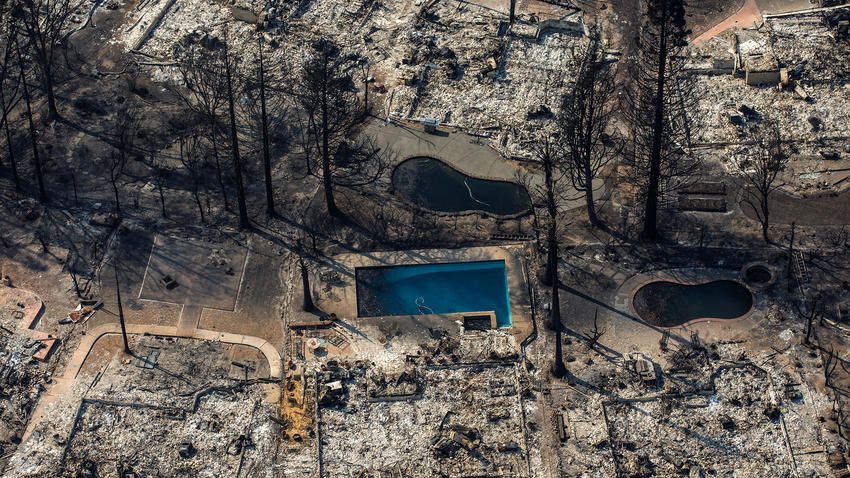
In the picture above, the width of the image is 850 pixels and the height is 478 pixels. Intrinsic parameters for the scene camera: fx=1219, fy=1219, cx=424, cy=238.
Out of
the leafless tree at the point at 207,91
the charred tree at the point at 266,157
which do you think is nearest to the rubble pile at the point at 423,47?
the leafless tree at the point at 207,91

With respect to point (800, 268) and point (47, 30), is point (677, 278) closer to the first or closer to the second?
point (800, 268)

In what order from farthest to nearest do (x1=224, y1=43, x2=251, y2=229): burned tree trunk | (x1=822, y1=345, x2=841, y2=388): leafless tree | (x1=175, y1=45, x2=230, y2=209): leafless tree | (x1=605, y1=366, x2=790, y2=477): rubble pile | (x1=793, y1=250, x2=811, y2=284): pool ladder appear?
1. (x1=175, y1=45, x2=230, y2=209): leafless tree
2. (x1=224, y1=43, x2=251, y2=229): burned tree trunk
3. (x1=793, y1=250, x2=811, y2=284): pool ladder
4. (x1=822, y1=345, x2=841, y2=388): leafless tree
5. (x1=605, y1=366, x2=790, y2=477): rubble pile

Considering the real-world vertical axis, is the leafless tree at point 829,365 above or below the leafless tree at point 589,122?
below

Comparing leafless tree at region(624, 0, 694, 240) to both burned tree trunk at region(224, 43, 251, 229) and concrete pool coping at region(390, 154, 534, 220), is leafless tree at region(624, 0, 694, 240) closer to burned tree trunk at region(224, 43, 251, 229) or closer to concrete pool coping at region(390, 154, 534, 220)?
concrete pool coping at region(390, 154, 534, 220)

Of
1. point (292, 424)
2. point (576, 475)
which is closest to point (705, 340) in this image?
point (576, 475)

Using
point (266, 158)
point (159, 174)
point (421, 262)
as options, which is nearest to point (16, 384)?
point (159, 174)

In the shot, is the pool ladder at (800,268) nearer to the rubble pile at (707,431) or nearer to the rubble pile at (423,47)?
the rubble pile at (707,431)

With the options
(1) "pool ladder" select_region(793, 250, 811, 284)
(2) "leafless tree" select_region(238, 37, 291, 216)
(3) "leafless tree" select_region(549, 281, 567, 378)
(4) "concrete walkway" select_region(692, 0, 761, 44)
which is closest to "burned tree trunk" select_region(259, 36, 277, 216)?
(2) "leafless tree" select_region(238, 37, 291, 216)
